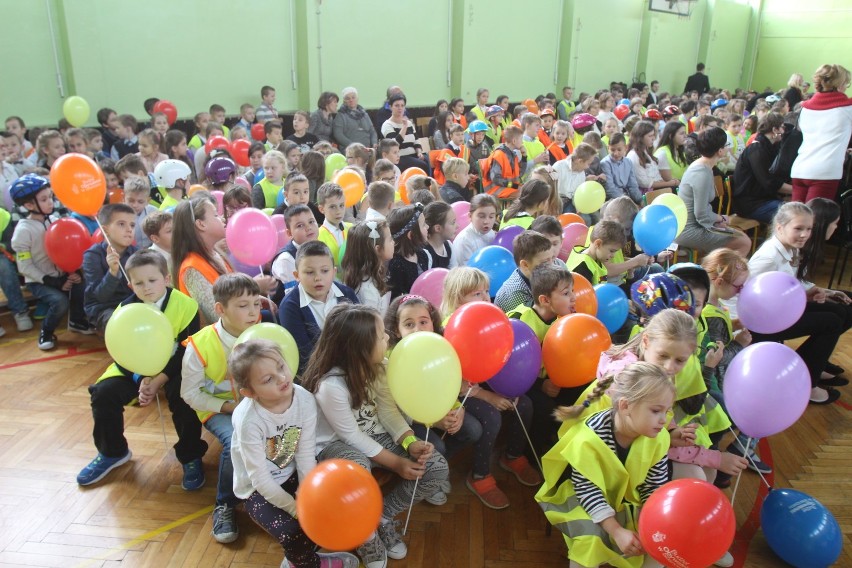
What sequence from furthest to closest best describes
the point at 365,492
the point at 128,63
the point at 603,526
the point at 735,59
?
the point at 735,59 < the point at 128,63 < the point at 603,526 < the point at 365,492

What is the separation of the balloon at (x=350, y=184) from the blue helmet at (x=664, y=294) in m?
2.33

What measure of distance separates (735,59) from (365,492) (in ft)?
60.3

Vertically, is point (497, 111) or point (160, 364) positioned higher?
point (497, 111)

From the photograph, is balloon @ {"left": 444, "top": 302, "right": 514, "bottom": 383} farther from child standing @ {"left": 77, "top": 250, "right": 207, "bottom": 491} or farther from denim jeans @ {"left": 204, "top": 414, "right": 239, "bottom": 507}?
child standing @ {"left": 77, "top": 250, "right": 207, "bottom": 491}

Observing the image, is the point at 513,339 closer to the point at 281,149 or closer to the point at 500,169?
the point at 500,169

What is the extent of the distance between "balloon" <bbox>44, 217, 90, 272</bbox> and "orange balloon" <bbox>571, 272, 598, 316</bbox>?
2916 millimetres

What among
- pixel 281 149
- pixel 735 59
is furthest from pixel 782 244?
pixel 735 59

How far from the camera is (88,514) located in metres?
2.30

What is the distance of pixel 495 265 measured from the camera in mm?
3123

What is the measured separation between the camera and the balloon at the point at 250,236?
301 centimetres

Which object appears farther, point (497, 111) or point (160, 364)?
point (497, 111)

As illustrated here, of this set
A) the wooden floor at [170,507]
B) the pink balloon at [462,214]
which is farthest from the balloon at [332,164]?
the wooden floor at [170,507]

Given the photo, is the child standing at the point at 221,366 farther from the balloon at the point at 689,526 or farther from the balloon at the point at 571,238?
the balloon at the point at 571,238

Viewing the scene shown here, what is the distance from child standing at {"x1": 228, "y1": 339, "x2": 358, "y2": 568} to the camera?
182 cm
